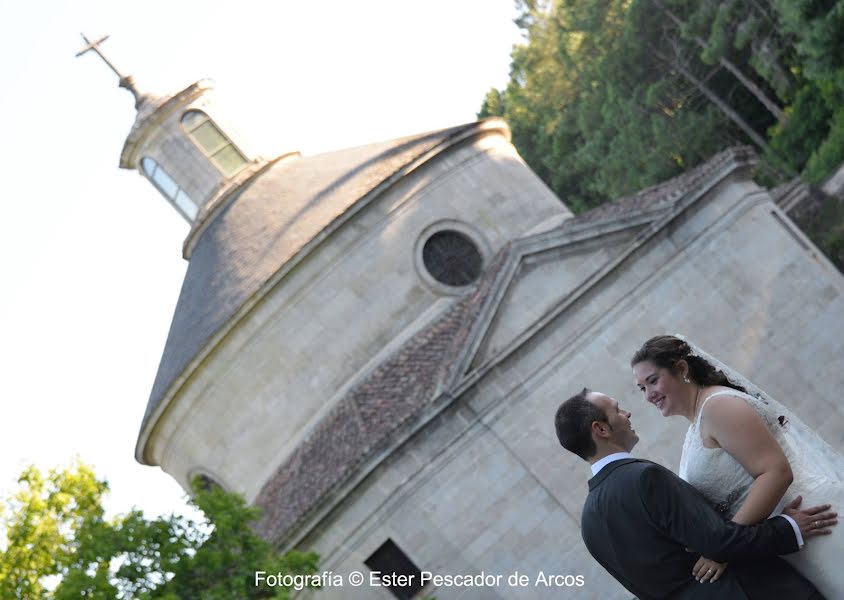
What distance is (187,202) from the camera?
3066cm

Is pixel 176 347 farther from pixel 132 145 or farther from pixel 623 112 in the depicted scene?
pixel 623 112

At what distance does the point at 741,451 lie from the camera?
533cm

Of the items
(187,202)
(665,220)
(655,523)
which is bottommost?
(655,523)

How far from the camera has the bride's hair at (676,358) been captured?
5617 millimetres

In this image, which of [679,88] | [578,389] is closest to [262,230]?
[578,389]

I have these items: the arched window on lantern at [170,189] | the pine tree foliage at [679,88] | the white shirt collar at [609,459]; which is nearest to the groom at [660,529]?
the white shirt collar at [609,459]

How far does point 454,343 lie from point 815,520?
16.1 metres

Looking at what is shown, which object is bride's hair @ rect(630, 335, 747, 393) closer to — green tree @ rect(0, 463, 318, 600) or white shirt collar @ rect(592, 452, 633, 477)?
white shirt collar @ rect(592, 452, 633, 477)

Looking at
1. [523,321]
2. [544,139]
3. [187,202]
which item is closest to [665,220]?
[523,321]

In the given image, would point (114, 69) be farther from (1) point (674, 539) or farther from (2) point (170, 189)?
(1) point (674, 539)

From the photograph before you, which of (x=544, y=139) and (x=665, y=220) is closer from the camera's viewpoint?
(x=665, y=220)

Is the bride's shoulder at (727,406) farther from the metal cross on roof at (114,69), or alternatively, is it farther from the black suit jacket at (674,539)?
the metal cross on roof at (114,69)

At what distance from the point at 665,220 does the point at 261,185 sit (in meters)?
11.9

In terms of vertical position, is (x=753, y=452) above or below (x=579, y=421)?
below
